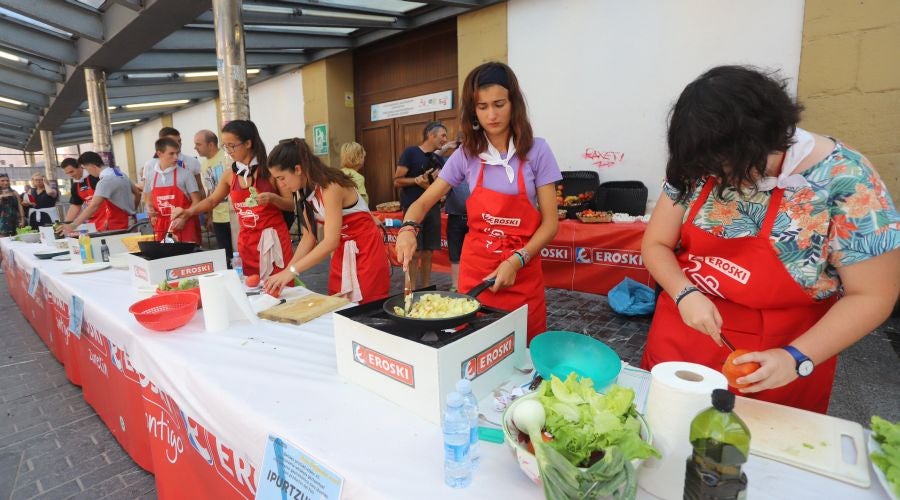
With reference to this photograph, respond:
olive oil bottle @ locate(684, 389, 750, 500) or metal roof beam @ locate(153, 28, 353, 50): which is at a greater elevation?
metal roof beam @ locate(153, 28, 353, 50)

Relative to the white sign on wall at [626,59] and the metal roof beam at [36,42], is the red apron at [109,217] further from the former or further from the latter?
the metal roof beam at [36,42]

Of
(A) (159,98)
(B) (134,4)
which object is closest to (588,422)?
(B) (134,4)

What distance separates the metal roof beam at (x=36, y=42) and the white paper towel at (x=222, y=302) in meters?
8.47

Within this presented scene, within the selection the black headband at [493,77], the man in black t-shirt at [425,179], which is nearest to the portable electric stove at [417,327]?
the black headband at [493,77]

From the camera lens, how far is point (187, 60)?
8.03m

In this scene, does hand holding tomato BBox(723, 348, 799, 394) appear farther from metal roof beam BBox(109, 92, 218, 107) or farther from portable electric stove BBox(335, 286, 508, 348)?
metal roof beam BBox(109, 92, 218, 107)

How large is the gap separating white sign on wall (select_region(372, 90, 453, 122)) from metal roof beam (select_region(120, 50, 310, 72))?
1.79 meters

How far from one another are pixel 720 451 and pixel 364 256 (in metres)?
1.99

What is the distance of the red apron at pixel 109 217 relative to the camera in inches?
173

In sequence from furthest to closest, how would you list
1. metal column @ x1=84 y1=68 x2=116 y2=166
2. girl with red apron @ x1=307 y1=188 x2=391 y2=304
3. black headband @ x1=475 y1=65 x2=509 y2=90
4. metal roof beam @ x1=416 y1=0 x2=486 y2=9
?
metal column @ x1=84 y1=68 x2=116 y2=166, metal roof beam @ x1=416 y1=0 x2=486 y2=9, girl with red apron @ x1=307 y1=188 x2=391 y2=304, black headband @ x1=475 y1=65 x2=509 y2=90

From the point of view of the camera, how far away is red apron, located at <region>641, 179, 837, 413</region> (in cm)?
113

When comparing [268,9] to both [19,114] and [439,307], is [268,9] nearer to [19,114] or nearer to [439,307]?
[439,307]

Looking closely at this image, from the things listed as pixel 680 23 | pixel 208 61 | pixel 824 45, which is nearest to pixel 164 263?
pixel 680 23

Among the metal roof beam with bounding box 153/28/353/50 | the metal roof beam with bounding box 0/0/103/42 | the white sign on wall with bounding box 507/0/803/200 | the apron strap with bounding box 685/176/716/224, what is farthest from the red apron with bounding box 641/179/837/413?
the metal roof beam with bounding box 0/0/103/42
